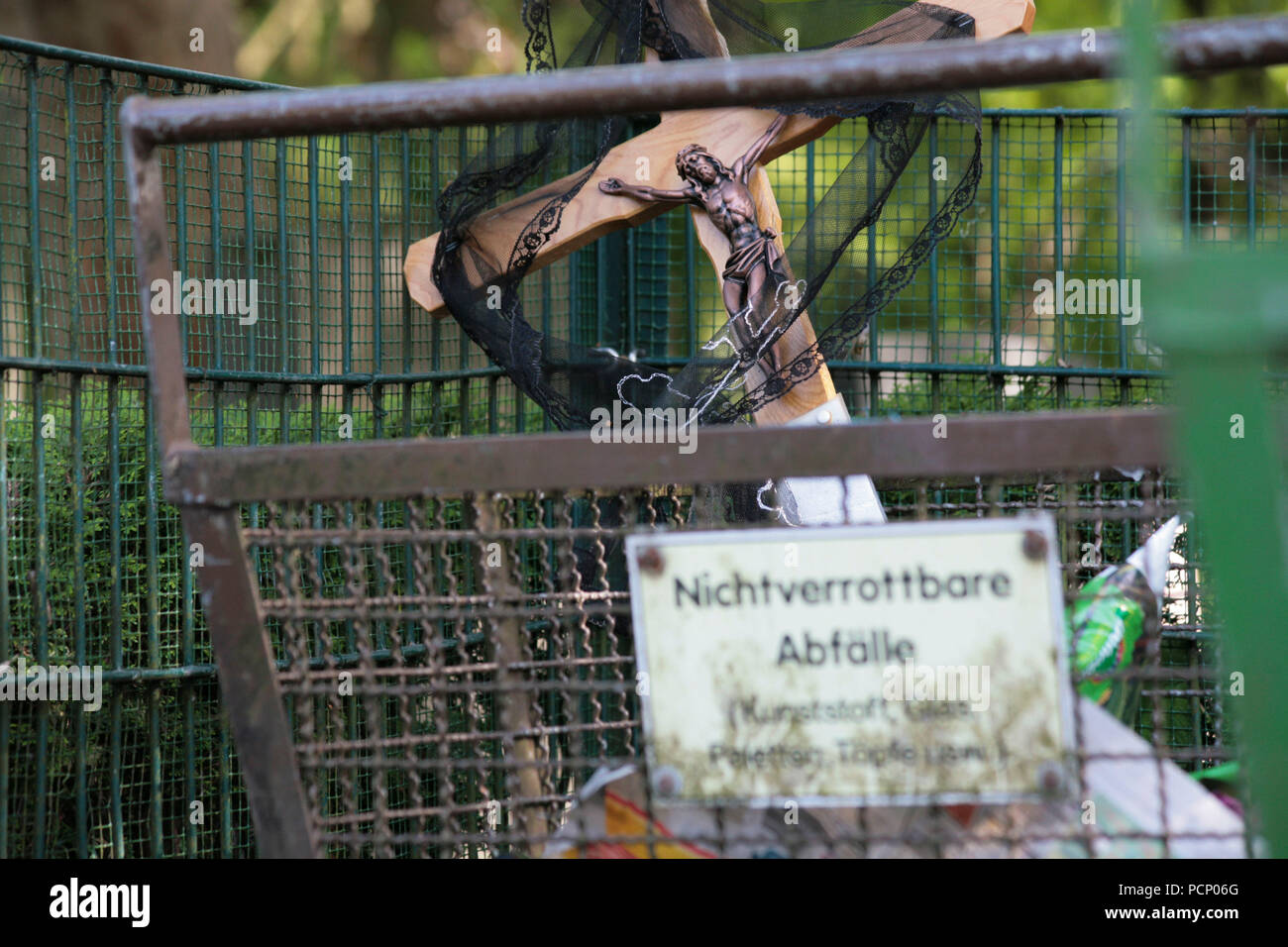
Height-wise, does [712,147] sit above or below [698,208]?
above

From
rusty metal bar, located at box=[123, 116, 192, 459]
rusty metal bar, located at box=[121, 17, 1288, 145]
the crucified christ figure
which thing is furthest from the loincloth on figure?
rusty metal bar, located at box=[123, 116, 192, 459]

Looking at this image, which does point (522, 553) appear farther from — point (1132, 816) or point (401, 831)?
point (1132, 816)

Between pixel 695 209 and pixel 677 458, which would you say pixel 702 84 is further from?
pixel 695 209

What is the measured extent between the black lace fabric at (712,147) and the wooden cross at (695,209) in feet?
0.04

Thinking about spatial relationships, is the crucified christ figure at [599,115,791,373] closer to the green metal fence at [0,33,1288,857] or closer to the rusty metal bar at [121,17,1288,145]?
the green metal fence at [0,33,1288,857]

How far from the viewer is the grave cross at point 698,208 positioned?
2377mm

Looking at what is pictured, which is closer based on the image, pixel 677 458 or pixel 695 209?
pixel 677 458

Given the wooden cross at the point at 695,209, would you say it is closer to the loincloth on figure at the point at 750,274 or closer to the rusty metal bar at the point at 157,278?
the loincloth on figure at the point at 750,274

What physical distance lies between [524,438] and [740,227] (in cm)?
124

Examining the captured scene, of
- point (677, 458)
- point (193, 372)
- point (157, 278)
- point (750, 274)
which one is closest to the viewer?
point (677, 458)

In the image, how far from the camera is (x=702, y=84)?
1302 mm

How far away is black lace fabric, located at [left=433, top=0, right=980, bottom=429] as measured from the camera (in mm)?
2314

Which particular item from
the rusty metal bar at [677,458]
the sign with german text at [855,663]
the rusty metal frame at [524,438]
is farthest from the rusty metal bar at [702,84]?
the sign with german text at [855,663]

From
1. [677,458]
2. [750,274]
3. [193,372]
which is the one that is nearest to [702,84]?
[677,458]
